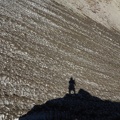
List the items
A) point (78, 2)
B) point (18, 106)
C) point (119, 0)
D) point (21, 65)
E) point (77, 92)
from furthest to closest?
point (119, 0) → point (78, 2) → point (77, 92) → point (21, 65) → point (18, 106)

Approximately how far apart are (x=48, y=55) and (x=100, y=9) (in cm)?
742

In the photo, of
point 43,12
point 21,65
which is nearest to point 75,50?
point 43,12

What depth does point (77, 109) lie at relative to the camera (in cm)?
696

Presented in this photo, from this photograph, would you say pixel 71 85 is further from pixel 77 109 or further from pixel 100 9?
pixel 100 9

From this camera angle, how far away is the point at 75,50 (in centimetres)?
948

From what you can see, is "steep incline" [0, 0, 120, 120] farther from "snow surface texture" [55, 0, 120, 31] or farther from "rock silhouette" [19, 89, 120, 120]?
"snow surface texture" [55, 0, 120, 31]

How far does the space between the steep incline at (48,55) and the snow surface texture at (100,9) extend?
2.75ft

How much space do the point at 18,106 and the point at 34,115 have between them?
1.38 ft

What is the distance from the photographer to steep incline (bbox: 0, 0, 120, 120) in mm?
6449

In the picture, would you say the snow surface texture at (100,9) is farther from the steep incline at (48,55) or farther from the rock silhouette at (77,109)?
the rock silhouette at (77,109)

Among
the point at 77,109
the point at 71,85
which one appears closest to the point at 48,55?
the point at 71,85

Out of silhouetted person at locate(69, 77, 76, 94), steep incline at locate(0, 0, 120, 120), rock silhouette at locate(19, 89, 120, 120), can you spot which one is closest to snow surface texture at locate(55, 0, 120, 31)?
steep incline at locate(0, 0, 120, 120)

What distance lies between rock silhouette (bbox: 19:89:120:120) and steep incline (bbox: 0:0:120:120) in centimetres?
19

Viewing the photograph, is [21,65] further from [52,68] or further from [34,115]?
[34,115]
